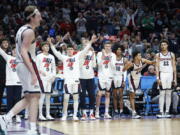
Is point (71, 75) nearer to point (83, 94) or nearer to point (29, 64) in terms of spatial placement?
point (83, 94)

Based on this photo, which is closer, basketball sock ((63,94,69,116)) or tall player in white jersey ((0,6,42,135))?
tall player in white jersey ((0,6,42,135))

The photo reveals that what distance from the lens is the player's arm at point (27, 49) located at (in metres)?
8.38

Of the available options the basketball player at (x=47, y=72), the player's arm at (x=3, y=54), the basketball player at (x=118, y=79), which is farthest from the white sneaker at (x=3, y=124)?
the basketball player at (x=118, y=79)

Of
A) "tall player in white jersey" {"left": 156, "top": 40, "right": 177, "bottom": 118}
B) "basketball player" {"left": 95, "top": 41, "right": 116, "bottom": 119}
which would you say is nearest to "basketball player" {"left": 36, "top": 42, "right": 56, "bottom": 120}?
"basketball player" {"left": 95, "top": 41, "right": 116, "bottom": 119}

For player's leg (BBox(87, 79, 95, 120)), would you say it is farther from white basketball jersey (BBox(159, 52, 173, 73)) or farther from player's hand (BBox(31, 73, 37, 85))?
player's hand (BBox(31, 73, 37, 85))

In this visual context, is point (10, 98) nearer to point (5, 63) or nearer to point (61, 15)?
point (5, 63)

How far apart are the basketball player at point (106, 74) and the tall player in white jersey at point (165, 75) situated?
1.35 m

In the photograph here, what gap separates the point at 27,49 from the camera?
Result: 8.49 meters

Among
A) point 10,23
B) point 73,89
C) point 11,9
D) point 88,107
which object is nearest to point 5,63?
point 73,89

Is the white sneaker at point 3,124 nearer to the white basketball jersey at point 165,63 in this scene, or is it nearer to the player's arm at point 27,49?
the player's arm at point 27,49

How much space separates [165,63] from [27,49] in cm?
725

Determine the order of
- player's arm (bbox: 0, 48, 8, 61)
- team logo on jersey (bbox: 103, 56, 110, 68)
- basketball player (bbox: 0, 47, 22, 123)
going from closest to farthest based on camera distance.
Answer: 1. player's arm (bbox: 0, 48, 8, 61)
2. basketball player (bbox: 0, 47, 22, 123)
3. team logo on jersey (bbox: 103, 56, 110, 68)

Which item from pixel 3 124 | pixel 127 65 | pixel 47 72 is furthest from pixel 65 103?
pixel 3 124

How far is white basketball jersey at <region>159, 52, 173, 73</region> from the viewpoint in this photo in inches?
591
